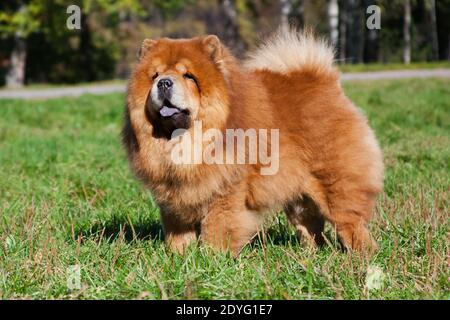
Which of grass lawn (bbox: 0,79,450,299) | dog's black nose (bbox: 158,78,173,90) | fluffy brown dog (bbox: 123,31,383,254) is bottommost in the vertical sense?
grass lawn (bbox: 0,79,450,299)

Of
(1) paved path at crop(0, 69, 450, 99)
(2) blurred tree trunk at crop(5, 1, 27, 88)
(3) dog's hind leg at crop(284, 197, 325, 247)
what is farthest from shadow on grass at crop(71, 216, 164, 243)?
(2) blurred tree trunk at crop(5, 1, 27, 88)

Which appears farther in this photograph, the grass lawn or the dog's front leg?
the dog's front leg

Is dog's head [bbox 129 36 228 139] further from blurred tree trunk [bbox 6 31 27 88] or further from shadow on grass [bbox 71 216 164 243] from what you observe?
blurred tree trunk [bbox 6 31 27 88]

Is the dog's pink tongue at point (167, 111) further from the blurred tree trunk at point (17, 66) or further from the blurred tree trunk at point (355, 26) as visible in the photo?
the blurred tree trunk at point (17, 66)

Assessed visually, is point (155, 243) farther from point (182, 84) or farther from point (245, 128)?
point (182, 84)

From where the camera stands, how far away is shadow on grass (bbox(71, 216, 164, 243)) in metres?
4.36

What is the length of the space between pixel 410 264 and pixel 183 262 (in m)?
1.23

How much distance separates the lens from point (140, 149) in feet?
13.2

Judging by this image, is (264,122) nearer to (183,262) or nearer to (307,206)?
(307,206)

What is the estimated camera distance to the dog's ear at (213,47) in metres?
3.97

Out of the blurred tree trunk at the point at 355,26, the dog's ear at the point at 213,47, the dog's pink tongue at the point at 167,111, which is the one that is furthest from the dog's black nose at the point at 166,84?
the blurred tree trunk at the point at 355,26

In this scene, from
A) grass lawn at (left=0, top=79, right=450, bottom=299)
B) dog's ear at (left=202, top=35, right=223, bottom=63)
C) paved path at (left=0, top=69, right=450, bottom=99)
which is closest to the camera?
grass lawn at (left=0, top=79, right=450, bottom=299)
